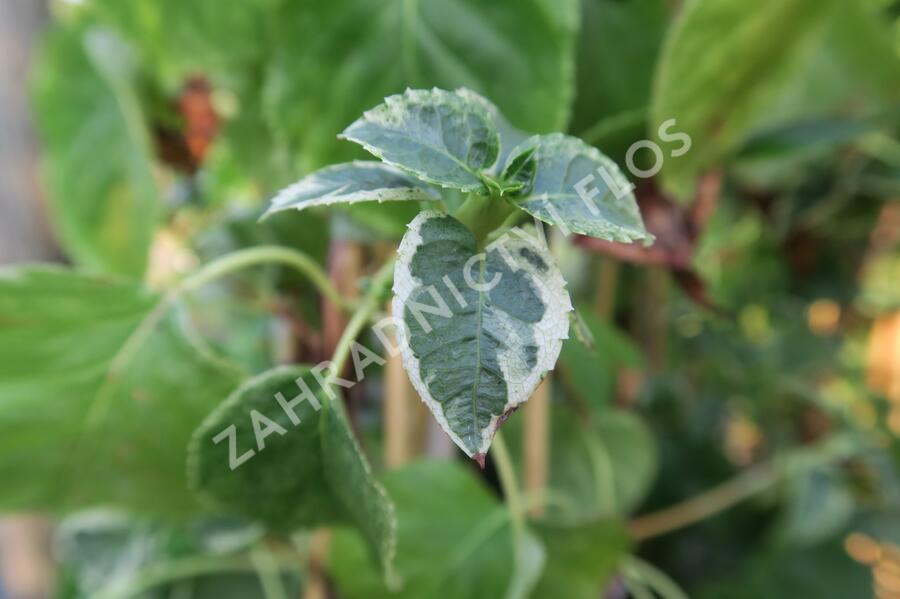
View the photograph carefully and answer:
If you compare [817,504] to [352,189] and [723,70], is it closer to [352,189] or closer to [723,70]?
[723,70]

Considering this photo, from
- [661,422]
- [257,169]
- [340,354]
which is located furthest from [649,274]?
[340,354]

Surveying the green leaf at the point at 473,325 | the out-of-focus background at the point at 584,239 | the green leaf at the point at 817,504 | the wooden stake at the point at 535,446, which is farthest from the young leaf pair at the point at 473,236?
the green leaf at the point at 817,504

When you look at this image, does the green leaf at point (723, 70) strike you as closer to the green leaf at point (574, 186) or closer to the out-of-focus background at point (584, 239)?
the out-of-focus background at point (584, 239)

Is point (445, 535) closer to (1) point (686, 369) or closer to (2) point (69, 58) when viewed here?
(2) point (69, 58)

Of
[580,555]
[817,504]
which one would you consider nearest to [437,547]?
[580,555]

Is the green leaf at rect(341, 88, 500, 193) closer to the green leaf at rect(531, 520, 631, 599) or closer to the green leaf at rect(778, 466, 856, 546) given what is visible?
the green leaf at rect(531, 520, 631, 599)

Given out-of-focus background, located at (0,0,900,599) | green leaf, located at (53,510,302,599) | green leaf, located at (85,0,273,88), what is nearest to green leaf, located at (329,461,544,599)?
out-of-focus background, located at (0,0,900,599)
